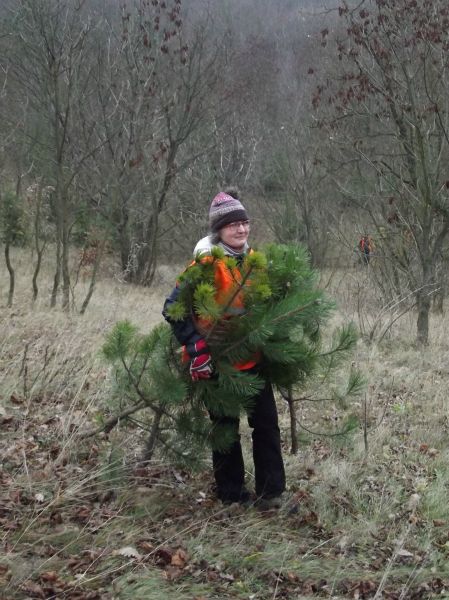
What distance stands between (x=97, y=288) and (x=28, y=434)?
1163 centimetres

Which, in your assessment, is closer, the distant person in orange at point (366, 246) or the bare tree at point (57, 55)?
the bare tree at point (57, 55)

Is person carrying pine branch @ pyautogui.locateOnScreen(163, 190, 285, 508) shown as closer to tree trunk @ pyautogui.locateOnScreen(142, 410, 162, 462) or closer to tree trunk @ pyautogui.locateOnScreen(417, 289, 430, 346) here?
tree trunk @ pyautogui.locateOnScreen(142, 410, 162, 462)

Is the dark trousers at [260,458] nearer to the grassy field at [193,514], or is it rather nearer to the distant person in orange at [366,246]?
the grassy field at [193,514]

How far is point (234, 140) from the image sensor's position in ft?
73.2

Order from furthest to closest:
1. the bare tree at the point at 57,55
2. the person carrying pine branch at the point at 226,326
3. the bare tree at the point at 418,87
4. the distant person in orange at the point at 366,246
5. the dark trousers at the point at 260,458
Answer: the distant person in orange at the point at 366,246 → the bare tree at the point at 57,55 → the bare tree at the point at 418,87 → the dark trousers at the point at 260,458 → the person carrying pine branch at the point at 226,326

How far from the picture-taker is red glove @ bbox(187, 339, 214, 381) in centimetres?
374

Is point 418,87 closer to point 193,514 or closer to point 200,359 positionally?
point 200,359

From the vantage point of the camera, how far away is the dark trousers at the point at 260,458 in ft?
13.4

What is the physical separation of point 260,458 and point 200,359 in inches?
32.0

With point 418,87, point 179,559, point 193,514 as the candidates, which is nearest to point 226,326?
point 193,514

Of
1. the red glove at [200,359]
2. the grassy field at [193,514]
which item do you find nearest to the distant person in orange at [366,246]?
the grassy field at [193,514]

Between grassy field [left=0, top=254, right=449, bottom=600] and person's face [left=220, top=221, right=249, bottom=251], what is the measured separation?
112cm

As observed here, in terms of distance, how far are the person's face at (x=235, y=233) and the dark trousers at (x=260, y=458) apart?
835mm

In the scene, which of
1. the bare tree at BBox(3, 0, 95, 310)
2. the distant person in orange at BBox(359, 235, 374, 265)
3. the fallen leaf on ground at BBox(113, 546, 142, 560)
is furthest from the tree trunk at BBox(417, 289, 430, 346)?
the fallen leaf on ground at BBox(113, 546, 142, 560)
